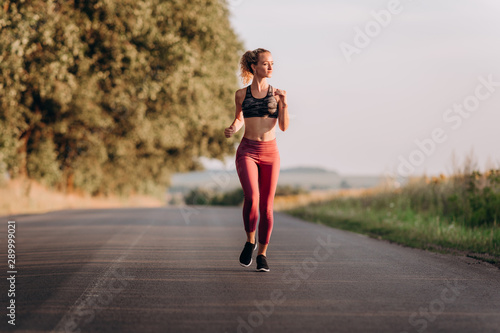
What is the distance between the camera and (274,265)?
26.4ft

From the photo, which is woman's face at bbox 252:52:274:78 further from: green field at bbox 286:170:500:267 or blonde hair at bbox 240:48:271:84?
green field at bbox 286:170:500:267

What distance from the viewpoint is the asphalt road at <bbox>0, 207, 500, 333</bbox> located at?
493 centimetres

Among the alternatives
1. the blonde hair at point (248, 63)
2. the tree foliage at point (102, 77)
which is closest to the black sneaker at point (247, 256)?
the blonde hair at point (248, 63)

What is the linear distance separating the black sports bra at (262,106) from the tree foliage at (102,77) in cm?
1179

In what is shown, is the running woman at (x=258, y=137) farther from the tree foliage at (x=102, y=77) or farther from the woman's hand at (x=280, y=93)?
the tree foliage at (x=102, y=77)

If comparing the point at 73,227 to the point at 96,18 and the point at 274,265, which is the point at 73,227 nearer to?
the point at 274,265

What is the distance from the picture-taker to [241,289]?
6.32 meters

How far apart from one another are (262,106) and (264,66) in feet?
1.52

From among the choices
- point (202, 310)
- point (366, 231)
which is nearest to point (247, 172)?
point (202, 310)

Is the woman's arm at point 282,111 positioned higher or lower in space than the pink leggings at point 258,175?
higher

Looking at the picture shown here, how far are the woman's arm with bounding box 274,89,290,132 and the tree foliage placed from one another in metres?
11.9

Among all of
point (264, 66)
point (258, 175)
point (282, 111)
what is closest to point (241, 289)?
point (258, 175)

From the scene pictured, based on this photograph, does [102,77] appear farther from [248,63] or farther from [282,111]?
[282,111]

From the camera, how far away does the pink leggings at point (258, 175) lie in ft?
24.3
